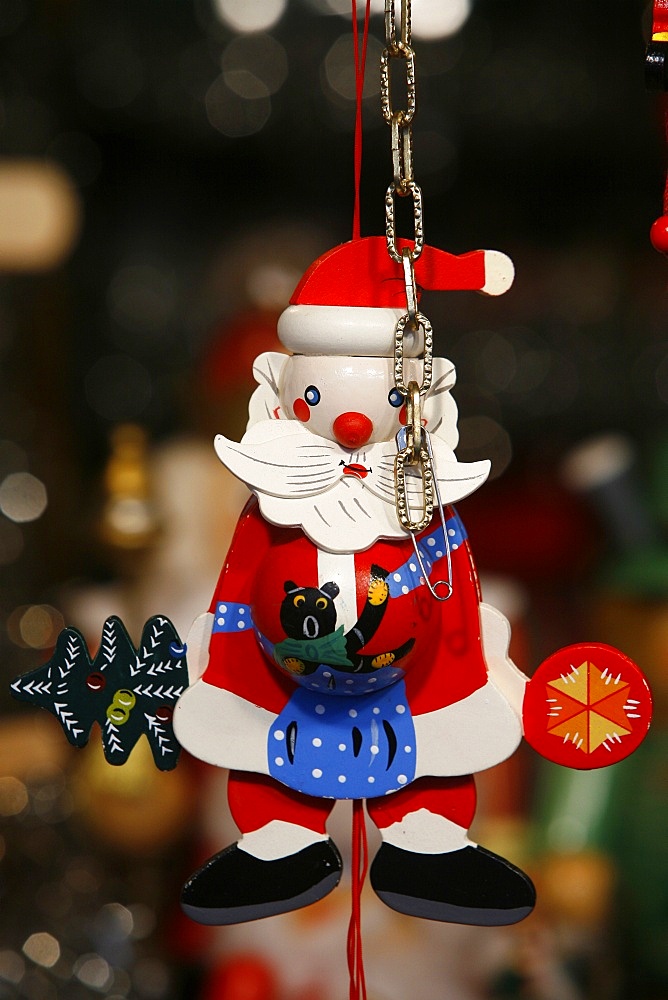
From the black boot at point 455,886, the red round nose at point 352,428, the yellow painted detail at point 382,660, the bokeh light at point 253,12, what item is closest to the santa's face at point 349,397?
the red round nose at point 352,428

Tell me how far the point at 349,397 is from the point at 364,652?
123 mm

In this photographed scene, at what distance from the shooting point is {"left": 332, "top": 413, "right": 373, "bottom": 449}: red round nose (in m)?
0.48

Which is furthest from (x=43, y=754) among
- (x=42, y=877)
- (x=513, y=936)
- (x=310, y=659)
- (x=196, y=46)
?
(x=196, y=46)

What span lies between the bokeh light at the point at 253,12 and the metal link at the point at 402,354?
65cm

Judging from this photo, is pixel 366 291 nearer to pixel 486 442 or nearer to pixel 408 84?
pixel 408 84

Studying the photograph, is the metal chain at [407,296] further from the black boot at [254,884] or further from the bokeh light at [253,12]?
the bokeh light at [253,12]

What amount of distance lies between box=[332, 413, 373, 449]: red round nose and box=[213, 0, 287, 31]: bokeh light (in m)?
0.67

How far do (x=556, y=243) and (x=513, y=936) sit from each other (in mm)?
676

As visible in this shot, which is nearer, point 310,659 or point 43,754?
→ point 310,659

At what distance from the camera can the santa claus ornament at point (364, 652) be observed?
1.56 feet

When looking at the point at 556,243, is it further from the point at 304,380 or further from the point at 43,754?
the point at 43,754

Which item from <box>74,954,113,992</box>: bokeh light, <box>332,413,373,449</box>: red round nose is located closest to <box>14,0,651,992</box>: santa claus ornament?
<box>332,413,373,449</box>: red round nose

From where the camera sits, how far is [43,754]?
0.99 meters

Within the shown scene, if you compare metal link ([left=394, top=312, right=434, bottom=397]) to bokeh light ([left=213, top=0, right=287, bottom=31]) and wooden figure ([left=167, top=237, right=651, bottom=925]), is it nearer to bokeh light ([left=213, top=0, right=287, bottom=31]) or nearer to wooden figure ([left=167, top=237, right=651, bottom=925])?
wooden figure ([left=167, top=237, right=651, bottom=925])
